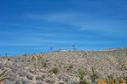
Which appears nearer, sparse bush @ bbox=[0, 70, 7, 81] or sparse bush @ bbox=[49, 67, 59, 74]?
sparse bush @ bbox=[0, 70, 7, 81]

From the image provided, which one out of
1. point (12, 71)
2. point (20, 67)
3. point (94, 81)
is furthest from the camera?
point (94, 81)

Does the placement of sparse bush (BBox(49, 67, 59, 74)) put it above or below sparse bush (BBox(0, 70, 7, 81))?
above

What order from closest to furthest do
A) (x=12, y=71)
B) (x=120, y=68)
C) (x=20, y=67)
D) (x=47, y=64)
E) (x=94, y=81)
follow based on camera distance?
(x=12, y=71)
(x=20, y=67)
(x=94, y=81)
(x=47, y=64)
(x=120, y=68)

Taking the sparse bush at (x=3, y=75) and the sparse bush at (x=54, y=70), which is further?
the sparse bush at (x=54, y=70)

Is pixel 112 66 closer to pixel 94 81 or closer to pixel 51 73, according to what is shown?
pixel 94 81

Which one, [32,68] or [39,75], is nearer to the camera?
[39,75]

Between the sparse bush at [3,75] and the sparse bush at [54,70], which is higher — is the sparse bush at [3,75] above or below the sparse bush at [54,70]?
below

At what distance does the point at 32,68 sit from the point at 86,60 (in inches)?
427

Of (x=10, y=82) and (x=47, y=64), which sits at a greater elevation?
(x=47, y=64)

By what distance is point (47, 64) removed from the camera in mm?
22578

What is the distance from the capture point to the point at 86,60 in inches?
1183

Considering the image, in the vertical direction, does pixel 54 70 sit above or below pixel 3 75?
above

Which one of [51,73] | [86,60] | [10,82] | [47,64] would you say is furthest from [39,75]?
[86,60]

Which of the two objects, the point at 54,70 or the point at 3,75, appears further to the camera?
the point at 54,70
